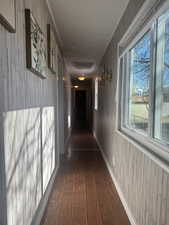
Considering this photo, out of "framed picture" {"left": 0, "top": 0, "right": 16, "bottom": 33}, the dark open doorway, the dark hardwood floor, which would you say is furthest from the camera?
the dark open doorway

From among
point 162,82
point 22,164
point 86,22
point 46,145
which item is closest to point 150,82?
point 162,82

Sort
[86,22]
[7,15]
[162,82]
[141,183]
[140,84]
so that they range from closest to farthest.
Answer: [7,15]
[162,82]
[141,183]
[140,84]
[86,22]

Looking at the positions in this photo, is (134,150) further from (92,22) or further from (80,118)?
(80,118)

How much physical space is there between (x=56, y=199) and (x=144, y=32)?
2.17 meters

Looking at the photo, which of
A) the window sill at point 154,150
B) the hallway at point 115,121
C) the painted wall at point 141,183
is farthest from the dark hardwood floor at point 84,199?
the window sill at point 154,150

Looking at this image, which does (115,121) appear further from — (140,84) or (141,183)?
(141,183)

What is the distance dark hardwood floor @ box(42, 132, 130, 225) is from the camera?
1.65 metres

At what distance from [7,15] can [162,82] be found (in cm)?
116

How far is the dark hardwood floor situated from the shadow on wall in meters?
0.39

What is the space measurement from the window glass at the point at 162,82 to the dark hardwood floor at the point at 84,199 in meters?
1.09

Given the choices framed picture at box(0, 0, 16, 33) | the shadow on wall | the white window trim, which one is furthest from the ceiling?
the shadow on wall

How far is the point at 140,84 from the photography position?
1739 millimetres

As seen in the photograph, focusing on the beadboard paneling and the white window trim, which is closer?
the white window trim

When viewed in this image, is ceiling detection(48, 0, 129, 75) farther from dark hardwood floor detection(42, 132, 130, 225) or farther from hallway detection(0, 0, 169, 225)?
dark hardwood floor detection(42, 132, 130, 225)
